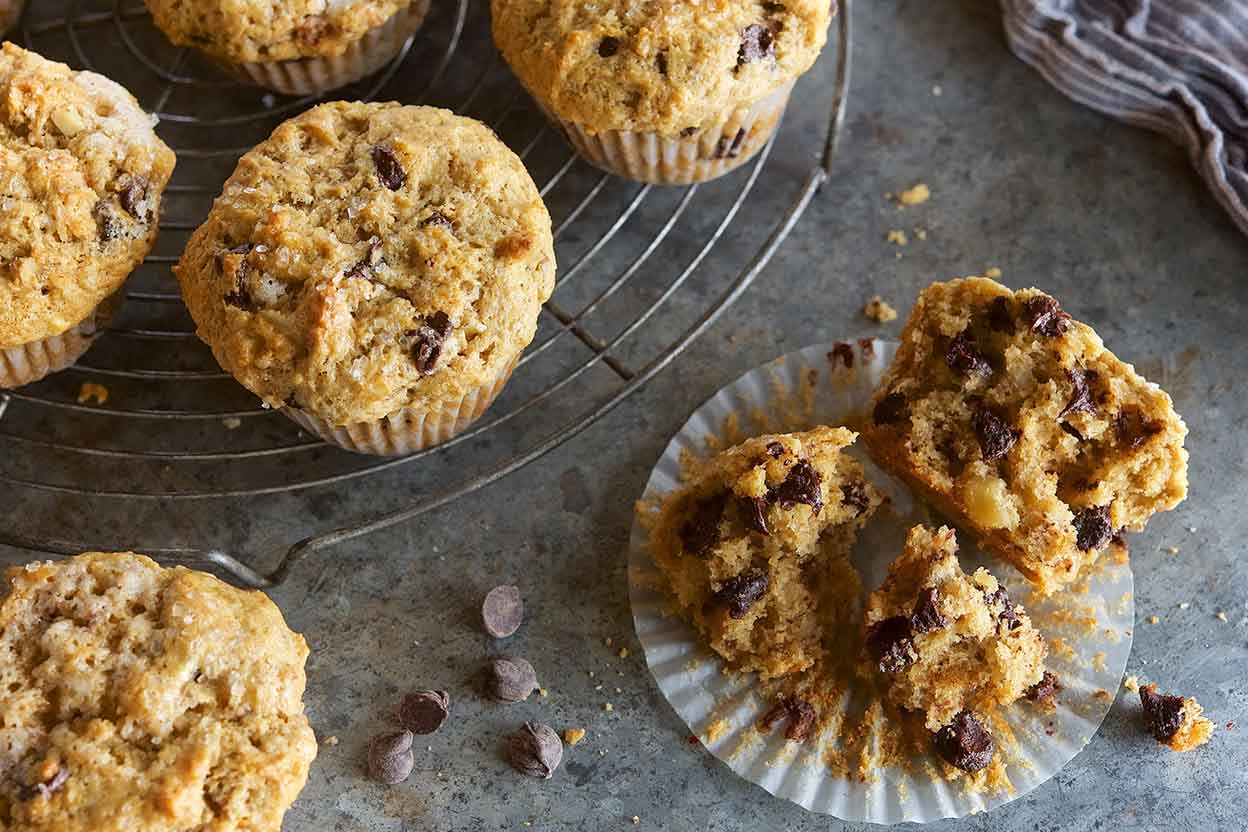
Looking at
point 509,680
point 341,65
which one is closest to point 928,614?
point 509,680

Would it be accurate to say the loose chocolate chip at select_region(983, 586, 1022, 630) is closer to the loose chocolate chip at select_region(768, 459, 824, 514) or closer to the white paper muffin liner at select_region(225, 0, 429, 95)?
the loose chocolate chip at select_region(768, 459, 824, 514)

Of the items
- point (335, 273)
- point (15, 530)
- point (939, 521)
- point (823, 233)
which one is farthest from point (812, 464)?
point (15, 530)

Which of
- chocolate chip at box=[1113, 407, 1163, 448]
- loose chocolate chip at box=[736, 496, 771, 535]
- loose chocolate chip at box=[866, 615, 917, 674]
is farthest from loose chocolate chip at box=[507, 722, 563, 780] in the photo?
chocolate chip at box=[1113, 407, 1163, 448]

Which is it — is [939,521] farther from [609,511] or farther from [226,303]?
[226,303]

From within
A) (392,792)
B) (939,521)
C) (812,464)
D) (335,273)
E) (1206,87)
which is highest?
(1206,87)

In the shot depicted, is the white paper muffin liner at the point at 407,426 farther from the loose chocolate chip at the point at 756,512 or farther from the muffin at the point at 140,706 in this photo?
the loose chocolate chip at the point at 756,512

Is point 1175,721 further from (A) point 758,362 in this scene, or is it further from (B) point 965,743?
(A) point 758,362
